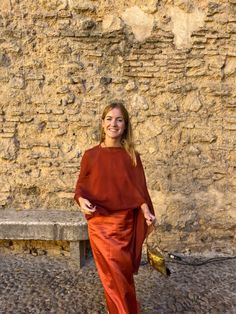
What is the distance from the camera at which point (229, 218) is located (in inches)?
176

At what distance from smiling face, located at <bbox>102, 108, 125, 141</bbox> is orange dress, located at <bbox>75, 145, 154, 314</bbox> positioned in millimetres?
125

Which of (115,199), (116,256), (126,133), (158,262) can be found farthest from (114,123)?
(158,262)

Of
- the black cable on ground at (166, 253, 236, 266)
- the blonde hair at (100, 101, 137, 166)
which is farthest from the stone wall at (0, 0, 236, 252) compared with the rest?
the blonde hair at (100, 101, 137, 166)

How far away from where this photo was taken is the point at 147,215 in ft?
9.88

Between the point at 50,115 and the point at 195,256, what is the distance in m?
2.02

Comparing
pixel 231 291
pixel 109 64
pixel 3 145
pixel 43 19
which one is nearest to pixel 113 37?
pixel 109 64

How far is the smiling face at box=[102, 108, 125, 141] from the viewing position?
3.04 meters

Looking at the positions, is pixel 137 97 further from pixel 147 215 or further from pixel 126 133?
pixel 147 215

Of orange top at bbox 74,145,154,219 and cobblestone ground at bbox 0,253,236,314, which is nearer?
orange top at bbox 74,145,154,219

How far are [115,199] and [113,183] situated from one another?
110 mm

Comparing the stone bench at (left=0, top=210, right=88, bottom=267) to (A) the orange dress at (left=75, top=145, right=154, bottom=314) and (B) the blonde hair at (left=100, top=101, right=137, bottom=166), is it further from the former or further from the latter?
(B) the blonde hair at (left=100, top=101, right=137, bottom=166)

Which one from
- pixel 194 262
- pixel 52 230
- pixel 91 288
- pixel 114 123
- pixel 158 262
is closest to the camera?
pixel 114 123

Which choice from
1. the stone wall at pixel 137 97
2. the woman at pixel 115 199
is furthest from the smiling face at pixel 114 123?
the stone wall at pixel 137 97

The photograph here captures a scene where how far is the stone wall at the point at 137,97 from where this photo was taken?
4.44m
